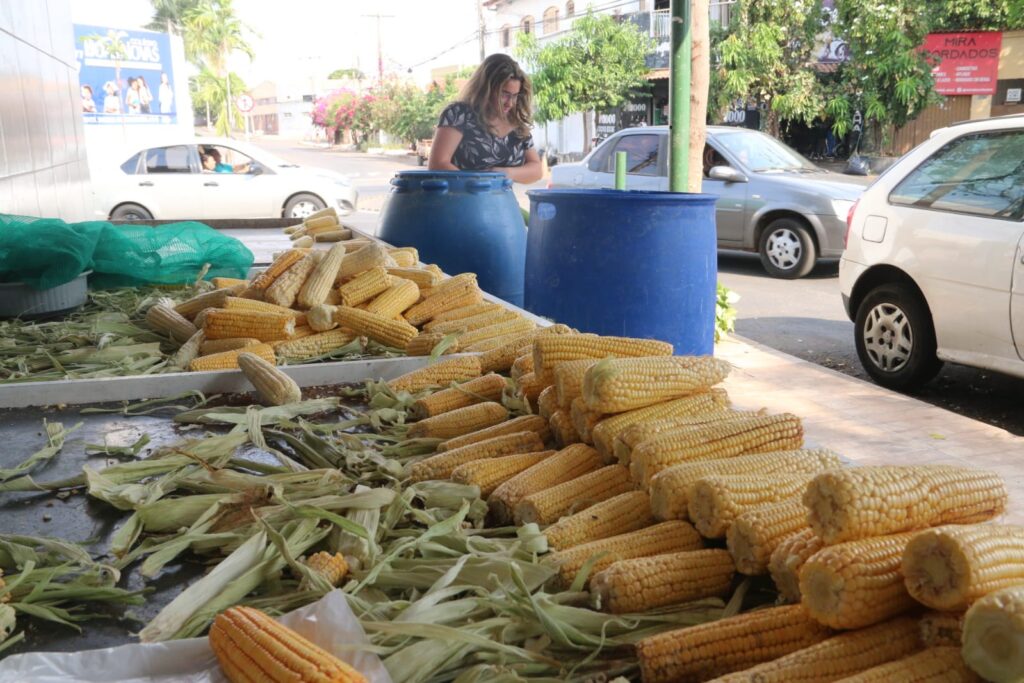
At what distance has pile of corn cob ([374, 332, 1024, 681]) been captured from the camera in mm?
1196

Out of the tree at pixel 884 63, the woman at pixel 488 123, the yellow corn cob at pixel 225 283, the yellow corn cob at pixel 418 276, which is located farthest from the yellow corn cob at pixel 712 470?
the tree at pixel 884 63

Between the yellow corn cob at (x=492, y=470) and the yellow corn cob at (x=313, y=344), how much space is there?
145 centimetres

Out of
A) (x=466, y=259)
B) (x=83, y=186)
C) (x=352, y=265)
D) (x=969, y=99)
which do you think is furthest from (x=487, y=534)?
→ (x=969, y=99)

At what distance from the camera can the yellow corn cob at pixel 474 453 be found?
6.79 feet

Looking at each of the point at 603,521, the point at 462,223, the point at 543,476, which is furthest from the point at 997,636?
the point at 462,223

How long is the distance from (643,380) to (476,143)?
13.2ft

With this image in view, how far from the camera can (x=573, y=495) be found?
1859 millimetres

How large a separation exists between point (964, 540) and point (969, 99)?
75.5ft

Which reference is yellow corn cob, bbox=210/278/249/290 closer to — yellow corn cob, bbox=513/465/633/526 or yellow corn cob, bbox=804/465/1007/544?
yellow corn cob, bbox=513/465/633/526

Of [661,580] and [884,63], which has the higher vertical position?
[884,63]

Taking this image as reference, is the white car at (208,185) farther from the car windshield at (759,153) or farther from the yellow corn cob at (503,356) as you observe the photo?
Answer: the yellow corn cob at (503,356)

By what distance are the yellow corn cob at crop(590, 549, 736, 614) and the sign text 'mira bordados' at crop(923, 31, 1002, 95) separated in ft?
66.5

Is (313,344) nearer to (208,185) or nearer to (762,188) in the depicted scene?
(762,188)

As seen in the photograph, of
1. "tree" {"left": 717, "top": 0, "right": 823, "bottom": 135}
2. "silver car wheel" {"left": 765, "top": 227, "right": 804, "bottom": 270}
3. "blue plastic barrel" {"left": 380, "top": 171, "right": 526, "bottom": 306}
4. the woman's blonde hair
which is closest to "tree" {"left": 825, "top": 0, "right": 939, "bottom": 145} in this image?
"tree" {"left": 717, "top": 0, "right": 823, "bottom": 135}
